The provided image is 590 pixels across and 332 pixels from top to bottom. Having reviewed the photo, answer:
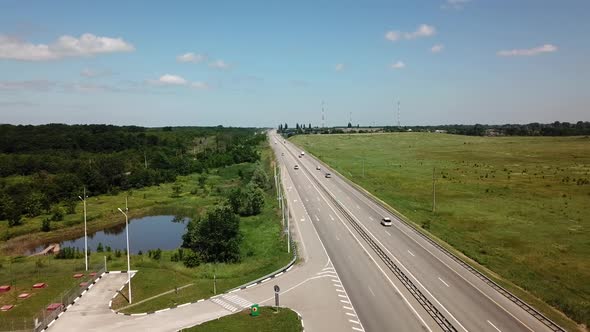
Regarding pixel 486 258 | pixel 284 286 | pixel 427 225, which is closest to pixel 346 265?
pixel 284 286

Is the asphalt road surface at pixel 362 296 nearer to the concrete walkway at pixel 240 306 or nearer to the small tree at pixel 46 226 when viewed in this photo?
the concrete walkway at pixel 240 306

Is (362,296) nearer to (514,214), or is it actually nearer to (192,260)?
(192,260)

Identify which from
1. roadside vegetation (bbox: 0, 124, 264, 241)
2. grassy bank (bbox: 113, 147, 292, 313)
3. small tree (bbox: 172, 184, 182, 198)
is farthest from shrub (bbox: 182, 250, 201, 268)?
small tree (bbox: 172, 184, 182, 198)

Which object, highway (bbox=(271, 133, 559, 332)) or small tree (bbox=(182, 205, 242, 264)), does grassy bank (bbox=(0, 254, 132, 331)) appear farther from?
highway (bbox=(271, 133, 559, 332))

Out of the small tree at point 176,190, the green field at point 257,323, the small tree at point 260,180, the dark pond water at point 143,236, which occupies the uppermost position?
the small tree at point 260,180

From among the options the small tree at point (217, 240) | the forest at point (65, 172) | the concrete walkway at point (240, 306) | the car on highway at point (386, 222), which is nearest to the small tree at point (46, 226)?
the forest at point (65, 172)

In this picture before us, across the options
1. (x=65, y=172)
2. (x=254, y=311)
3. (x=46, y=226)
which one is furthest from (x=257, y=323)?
(x=65, y=172)
